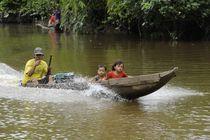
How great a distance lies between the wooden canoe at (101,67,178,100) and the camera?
1237cm

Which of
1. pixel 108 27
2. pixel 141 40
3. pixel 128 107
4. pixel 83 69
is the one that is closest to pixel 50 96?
pixel 128 107

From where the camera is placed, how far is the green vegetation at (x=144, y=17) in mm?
25938

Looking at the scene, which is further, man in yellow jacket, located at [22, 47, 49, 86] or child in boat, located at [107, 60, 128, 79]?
man in yellow jacket, located at [22, 47, 49, 86]

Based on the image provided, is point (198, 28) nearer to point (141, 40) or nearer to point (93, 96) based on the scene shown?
point (141, 40)

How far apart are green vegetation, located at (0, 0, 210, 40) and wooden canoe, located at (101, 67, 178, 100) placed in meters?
13.2

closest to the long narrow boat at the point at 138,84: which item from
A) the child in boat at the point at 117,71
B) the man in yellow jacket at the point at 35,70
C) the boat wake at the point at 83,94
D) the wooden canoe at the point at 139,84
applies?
the wooden canoe at the point at 139,84

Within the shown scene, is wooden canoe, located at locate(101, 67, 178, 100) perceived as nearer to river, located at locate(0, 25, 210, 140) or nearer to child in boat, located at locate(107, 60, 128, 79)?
river, located at locate(0, 25, 210, 140)

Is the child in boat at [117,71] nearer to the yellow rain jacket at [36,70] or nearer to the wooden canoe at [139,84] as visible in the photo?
the wooden canoe at [139,84]

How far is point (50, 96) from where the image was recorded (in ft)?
44.6

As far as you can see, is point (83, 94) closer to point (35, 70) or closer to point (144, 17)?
point (35, 70)

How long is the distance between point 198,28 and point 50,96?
16.6m

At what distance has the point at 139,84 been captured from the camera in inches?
494

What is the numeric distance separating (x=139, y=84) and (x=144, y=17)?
52.1ft

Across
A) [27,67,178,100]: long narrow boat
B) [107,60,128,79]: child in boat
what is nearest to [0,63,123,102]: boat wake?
[27,67,178,100]: long narrow boat
